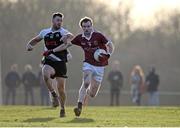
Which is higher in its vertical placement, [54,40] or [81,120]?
[54,40]

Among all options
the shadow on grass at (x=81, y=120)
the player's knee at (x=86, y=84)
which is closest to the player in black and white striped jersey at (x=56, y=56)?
the player's knee at (x=86, y=84)

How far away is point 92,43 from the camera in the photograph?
16.0 m

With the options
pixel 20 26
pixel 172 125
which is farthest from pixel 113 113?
pixel 20 26

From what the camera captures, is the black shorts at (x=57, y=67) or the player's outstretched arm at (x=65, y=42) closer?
the player's outstretched arm at (x=65, y=42)

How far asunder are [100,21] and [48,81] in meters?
44.2

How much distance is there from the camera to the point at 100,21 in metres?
60.2

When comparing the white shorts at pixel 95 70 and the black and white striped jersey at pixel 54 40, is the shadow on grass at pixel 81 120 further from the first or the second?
the black and white striped jersey at pixel 54 40

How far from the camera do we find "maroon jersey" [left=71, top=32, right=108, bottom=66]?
52.4 ft

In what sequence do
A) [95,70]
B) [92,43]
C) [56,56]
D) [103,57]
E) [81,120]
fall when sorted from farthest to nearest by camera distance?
[56,56]
[95,70]
[92,43]
[103,57]
[81,120]

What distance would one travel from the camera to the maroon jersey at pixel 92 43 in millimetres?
15984

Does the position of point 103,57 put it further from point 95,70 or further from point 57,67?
point 57,67

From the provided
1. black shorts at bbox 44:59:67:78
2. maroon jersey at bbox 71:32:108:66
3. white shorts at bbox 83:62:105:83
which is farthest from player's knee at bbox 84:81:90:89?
black shorts at bbox 44:59:67:78

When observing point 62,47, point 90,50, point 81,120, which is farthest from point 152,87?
point 81,120

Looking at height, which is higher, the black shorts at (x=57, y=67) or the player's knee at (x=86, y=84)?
the black shorts at (x=57, y=67)
